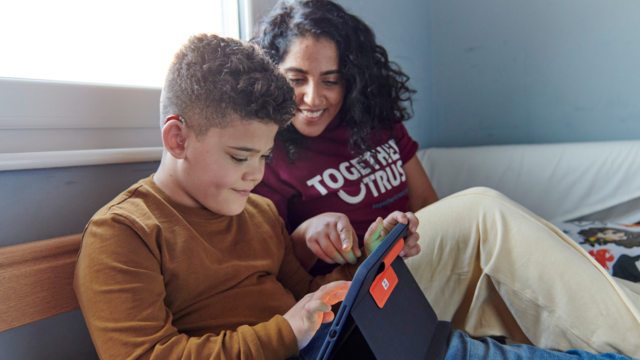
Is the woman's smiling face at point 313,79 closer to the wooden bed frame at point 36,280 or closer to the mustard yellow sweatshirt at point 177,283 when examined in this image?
the mustard yellow sweatshirt at point 177,283

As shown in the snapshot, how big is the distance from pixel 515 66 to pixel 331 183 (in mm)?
1100

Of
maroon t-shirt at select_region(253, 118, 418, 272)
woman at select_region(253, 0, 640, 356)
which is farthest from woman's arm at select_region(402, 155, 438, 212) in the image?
maroon t-shirt at select_region(253, 118, 418, 272)

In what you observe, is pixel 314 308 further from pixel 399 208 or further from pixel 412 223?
pixel 399 208

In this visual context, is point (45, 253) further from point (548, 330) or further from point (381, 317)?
point (548, 330)

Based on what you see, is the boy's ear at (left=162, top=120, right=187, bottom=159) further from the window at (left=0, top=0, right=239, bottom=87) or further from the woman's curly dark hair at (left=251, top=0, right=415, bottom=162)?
the woman's curly dark hair at (left=251, top=0, right=415, bottom=162)

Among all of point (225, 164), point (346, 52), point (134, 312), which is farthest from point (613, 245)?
point (134, 312)

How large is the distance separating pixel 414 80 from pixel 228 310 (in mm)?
1366

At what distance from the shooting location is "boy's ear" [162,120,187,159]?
1.81 feet

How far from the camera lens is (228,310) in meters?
0.58

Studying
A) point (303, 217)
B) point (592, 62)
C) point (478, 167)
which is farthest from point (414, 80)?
point (303, 217)

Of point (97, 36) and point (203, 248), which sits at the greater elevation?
point (97, 36)

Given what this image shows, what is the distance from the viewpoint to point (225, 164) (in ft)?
1.86

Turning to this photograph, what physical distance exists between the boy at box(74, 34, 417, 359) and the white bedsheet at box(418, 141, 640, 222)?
0.90 m

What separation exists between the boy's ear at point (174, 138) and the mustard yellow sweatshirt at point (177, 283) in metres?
0.06
